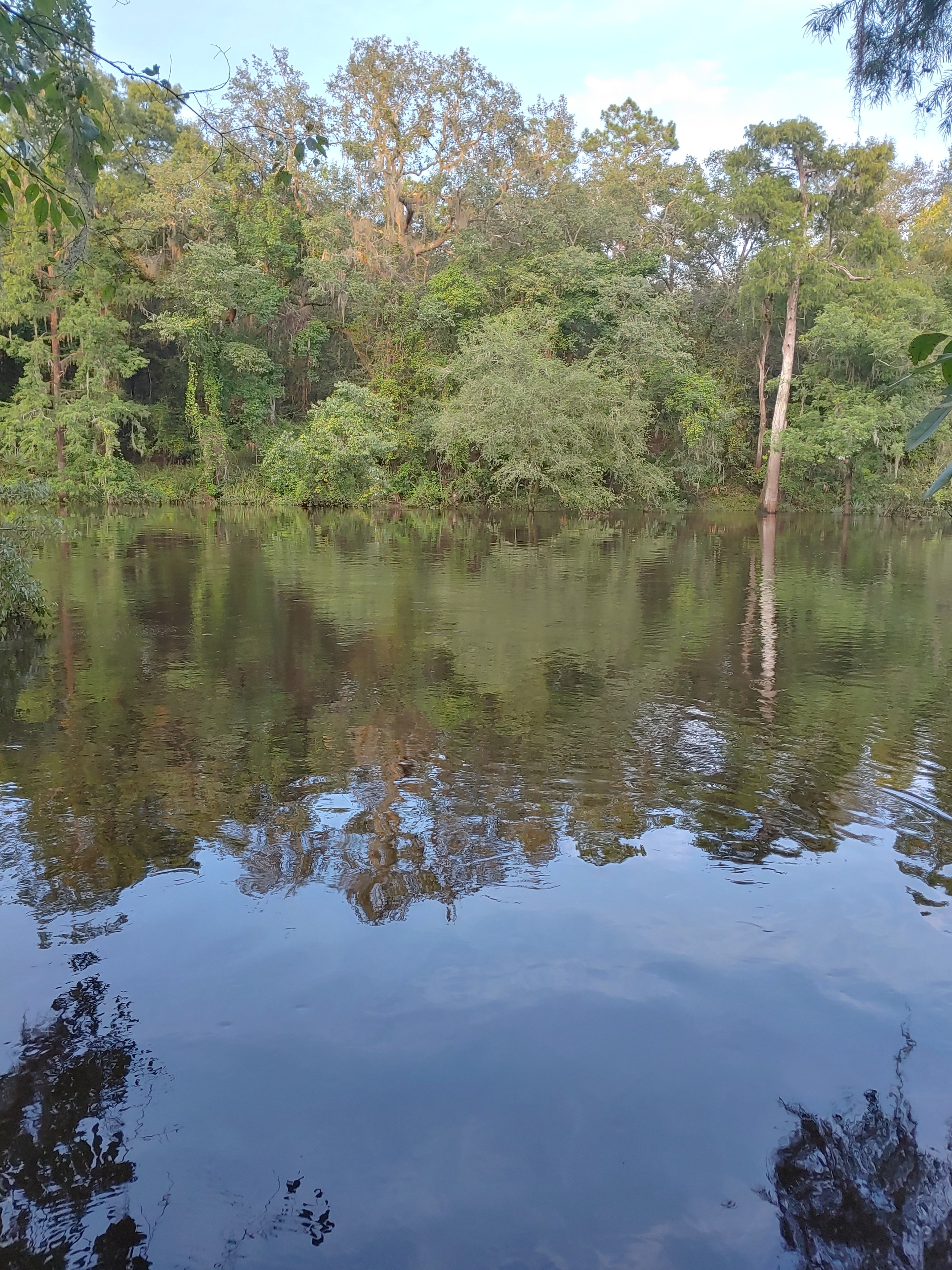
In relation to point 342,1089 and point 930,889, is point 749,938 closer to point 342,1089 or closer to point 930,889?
point 930,889

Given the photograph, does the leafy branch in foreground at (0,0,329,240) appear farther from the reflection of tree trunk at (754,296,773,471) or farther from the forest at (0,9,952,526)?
the reflection of tree trunk at (754,296,773,471)

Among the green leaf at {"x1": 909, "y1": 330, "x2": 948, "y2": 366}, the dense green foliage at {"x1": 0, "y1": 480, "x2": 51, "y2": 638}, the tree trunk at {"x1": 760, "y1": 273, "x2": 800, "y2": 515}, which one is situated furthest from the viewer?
the tree trunk at {"x1": 760, "y1": 273, "x2": 800, "y2": 515}

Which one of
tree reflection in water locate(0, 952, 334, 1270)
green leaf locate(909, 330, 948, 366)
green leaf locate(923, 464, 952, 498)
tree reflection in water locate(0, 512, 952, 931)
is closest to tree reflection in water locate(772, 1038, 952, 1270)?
tree reflection in water locate(0, 952, 334, 1270)

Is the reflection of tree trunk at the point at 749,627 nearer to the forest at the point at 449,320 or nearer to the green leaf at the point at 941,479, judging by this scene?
the green leaf at the point at 941,479

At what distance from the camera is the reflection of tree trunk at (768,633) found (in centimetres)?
812

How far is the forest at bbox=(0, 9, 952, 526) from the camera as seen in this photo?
29062 mm

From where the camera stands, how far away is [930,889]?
4.66m

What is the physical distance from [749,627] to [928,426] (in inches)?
390

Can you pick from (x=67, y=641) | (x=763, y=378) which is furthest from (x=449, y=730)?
(x=763, y=378)

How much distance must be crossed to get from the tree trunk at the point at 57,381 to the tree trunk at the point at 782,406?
23475 mm

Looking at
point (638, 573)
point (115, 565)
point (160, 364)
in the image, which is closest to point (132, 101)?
point (160, 364)

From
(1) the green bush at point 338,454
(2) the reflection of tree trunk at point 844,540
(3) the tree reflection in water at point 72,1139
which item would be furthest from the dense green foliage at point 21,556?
(1) the green bush at point 338,454

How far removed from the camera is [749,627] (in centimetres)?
1141

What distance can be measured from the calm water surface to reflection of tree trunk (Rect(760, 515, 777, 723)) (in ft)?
0.48
